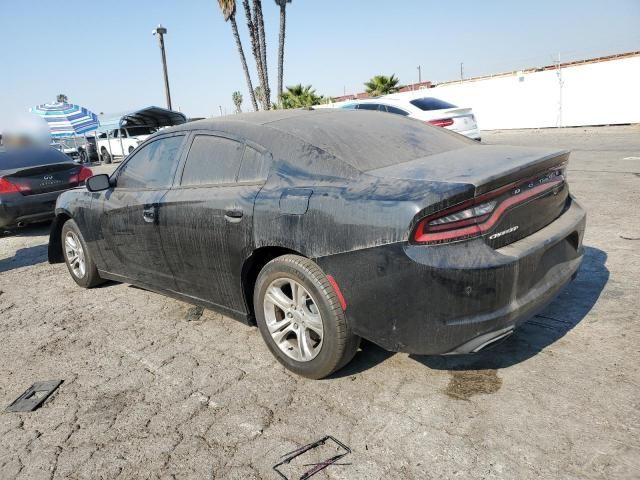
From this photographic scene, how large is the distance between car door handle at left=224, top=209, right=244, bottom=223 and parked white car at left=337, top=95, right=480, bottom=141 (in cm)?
780

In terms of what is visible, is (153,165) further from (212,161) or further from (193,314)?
(193,314)

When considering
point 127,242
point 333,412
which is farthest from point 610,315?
point 127,242

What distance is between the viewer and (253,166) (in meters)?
3.09

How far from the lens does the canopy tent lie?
2377 cm

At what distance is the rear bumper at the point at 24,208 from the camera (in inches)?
289

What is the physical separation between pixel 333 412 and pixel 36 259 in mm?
5421

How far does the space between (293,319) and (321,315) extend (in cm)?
30

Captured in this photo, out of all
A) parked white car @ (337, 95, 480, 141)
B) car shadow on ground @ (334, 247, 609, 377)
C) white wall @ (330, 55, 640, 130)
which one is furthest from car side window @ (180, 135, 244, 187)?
white wall @ (330, 55, 640, 130)

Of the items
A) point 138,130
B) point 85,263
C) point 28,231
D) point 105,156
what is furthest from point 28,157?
point 105,156

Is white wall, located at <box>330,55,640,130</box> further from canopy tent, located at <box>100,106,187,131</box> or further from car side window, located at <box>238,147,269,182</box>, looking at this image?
car side window, located at <box>238,147,269,182</box>

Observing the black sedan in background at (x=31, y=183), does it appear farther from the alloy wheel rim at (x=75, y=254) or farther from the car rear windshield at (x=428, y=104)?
the car rear windshield at (x=428, y=104)

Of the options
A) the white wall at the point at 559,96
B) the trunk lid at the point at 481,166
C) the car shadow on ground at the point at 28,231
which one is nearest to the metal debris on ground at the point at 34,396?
the trunk lid at the point at 481,166

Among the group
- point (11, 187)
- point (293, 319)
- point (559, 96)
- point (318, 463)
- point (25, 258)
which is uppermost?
point (559, 96)

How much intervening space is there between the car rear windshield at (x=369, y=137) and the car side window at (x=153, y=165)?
0.95 metres
